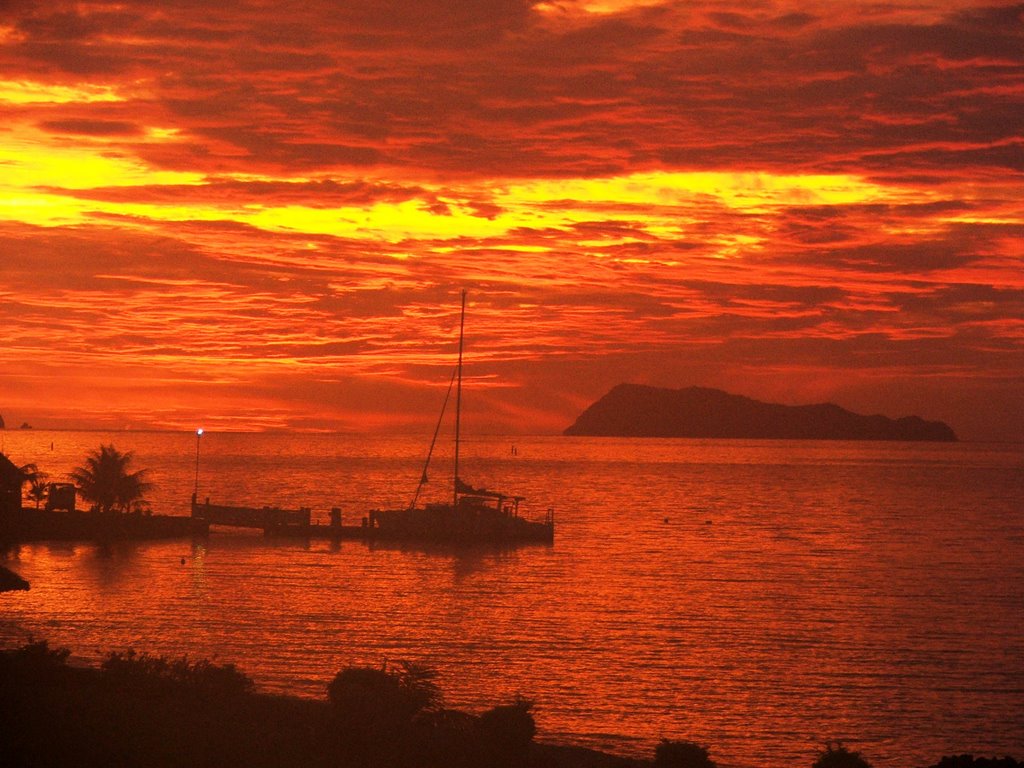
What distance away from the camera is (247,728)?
17.5 m

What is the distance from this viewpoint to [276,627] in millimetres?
41781

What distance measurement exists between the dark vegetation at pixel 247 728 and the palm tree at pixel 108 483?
51.1 metres

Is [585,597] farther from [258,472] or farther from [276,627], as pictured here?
[258,472]

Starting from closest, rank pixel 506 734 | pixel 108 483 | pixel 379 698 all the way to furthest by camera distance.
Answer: pixel 506 734, pixel 379 698, pixel 108 483

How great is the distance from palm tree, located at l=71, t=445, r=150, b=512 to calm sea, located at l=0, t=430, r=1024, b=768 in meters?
5.13

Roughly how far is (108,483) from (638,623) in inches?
1618

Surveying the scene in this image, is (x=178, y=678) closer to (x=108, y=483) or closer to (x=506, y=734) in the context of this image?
(x=506, y=734)

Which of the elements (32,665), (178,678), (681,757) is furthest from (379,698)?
(32,665)

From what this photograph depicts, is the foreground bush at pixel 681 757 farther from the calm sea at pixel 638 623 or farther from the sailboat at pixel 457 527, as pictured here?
the sailboat at pixel 457 527

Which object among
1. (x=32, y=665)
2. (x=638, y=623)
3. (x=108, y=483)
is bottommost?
(x=638, y=623)

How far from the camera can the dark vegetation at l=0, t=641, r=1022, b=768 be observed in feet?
51.7

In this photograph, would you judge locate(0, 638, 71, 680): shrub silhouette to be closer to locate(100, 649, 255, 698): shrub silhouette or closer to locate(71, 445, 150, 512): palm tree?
locate(100, 649, 255, 698): shrub silhouette

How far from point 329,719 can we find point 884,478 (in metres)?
187

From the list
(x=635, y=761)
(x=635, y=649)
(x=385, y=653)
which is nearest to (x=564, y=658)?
(x=635, y=649)
